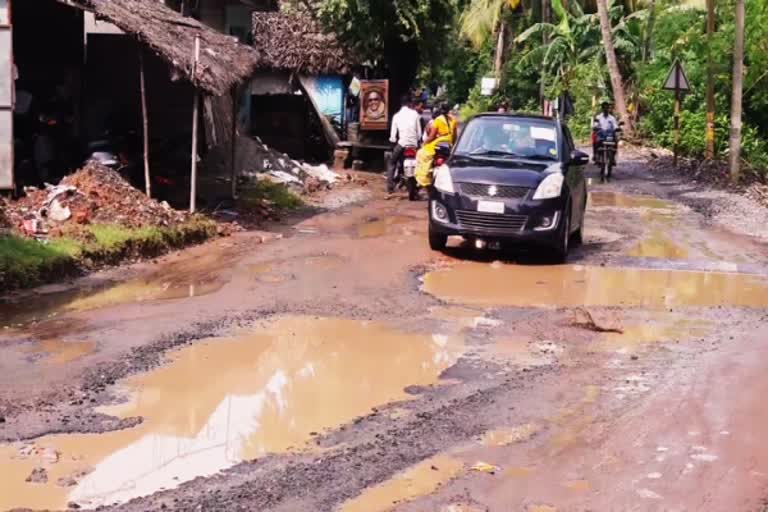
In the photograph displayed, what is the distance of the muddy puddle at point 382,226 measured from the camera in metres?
15.8

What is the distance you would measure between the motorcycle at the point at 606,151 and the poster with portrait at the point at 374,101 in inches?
204

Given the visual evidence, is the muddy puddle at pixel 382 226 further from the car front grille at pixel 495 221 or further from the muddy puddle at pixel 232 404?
the muddy puddle at pixel 232 404

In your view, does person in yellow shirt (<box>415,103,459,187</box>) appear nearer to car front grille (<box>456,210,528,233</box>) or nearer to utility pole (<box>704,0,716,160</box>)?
car front grille (<box>456,210,528,233</box>)

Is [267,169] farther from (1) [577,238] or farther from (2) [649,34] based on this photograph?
(2) [649,34]

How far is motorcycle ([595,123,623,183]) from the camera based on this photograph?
2506cm

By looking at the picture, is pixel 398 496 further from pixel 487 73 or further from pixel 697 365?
pixel 487 73

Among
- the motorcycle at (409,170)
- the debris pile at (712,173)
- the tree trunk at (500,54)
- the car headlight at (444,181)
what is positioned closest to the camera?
the car headlight at (444,181)

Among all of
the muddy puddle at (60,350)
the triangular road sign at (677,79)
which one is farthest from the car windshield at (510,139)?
the triangular road sign at (677,79)

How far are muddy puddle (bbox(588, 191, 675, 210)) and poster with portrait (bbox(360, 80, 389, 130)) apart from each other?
6032 mm

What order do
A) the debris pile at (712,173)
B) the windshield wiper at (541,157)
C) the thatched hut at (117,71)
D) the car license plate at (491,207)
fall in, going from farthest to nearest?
the debris pile at (712,173) < the thatched hut at (117,71) < the windshield wiper at (541,157) < the car license plate at (491,207)

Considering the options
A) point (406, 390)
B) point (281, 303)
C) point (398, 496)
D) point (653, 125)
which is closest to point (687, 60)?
point (653, 125)

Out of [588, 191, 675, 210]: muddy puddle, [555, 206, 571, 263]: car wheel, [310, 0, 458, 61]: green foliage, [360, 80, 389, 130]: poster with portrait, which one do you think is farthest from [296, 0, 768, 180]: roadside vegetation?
[555, 206, 571, 263]: car wheel

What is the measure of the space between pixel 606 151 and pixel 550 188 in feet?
42.1

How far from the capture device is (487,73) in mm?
56625
